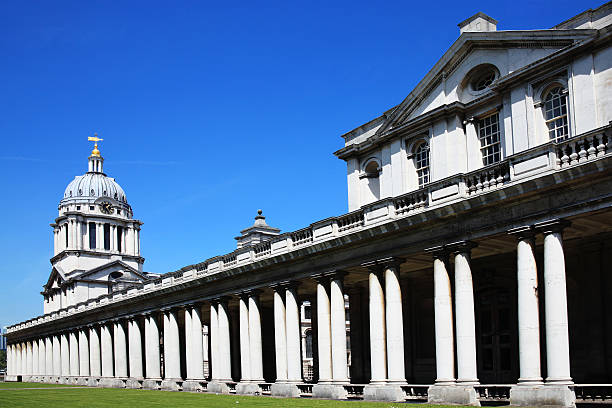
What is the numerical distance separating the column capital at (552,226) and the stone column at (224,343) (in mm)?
24921

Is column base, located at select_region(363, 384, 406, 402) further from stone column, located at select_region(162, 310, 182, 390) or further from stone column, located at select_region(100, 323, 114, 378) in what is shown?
stone column, located at select_region(100, 323, 114, 378)

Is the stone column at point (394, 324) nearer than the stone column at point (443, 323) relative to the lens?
No

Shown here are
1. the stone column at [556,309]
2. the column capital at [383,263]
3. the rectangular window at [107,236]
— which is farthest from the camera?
the rectangular window at [107,236]

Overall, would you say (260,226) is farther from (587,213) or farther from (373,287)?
(587,213)

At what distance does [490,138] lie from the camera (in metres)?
35.3

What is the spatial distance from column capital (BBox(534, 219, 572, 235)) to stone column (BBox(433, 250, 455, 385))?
4964 millimetres

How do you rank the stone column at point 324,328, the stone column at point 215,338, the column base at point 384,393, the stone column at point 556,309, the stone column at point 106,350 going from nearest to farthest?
the stone column at point 556,309 → the column base at point 384,393 → the stone column at point 324,328 → the stone column at point 215,338 → the stone column at point 106,350

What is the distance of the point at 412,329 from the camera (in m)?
40.4

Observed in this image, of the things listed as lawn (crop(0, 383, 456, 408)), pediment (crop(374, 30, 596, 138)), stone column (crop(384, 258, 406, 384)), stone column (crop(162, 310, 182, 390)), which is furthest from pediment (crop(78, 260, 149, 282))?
stone column (crop(384, 258, 406, 384))

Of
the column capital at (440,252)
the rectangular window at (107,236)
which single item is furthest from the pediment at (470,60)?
the rectangular window at (107,236)

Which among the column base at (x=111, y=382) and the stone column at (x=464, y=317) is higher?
the stone column at (x=464, y=317)

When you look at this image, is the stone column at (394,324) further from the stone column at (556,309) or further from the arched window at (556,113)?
the arched window at (556,113)

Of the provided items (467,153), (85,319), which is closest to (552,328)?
(467,153)

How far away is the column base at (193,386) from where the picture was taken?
48094 mm
